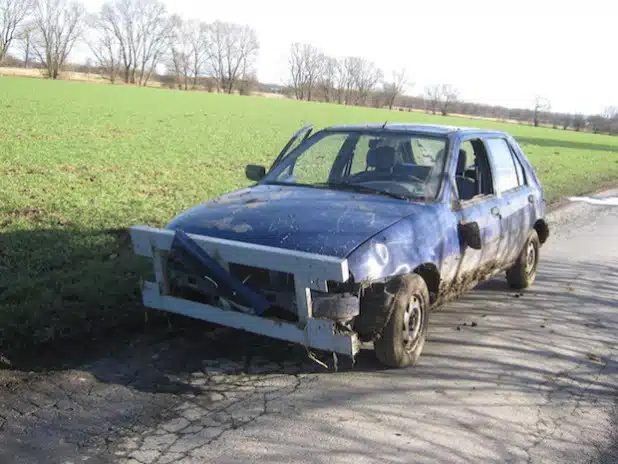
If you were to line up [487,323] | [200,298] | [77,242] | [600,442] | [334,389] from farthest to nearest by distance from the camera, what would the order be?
1. [77,242]
2. [487,323]
3. [200,298]
4. [334,389]
5. [600,442]

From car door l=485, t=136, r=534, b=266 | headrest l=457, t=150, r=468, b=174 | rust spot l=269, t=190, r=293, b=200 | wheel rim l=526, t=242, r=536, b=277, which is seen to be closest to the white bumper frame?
rust spot l=269, t=190, r=293, b=200

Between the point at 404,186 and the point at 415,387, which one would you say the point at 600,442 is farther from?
the point at 404,186

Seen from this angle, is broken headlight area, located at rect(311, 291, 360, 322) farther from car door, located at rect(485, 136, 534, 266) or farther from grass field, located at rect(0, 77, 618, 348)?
car door, located at rect(485, 136, 534, 266)

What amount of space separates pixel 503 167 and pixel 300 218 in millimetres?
2904

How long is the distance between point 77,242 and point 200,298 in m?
3.76

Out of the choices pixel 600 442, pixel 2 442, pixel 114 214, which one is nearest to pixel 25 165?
pixel 114 214

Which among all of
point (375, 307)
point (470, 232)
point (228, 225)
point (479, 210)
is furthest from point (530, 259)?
point (228, 225)

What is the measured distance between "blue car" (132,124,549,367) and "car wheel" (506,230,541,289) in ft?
3.01

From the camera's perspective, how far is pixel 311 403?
4.04 meters

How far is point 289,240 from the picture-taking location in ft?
14.1

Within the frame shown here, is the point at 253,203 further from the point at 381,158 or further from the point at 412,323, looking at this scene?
the point at 412,323

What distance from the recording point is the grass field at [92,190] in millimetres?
5555

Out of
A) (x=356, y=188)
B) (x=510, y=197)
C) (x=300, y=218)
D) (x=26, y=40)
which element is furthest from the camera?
(x=26, y=40)

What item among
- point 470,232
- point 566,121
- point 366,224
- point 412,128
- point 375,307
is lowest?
point 375,307
